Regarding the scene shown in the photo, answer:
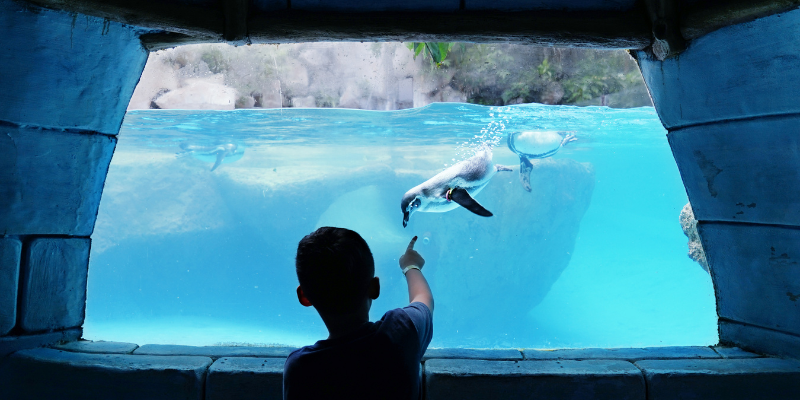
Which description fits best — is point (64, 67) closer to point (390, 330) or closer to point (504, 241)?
point (390, 330)

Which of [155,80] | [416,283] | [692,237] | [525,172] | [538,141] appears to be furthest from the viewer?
[538,141]

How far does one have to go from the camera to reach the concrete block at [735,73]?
2.17 metres

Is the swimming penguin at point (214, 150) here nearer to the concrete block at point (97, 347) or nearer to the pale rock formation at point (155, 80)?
the pale rock formation at point (155, 80)

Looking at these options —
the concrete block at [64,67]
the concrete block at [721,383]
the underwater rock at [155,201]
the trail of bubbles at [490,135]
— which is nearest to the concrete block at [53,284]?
the concrete block at [64,67]

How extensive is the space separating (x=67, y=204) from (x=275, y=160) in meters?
19.2

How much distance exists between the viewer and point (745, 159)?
2.46 metres

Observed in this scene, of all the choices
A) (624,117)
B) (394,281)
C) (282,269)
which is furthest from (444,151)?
(282,269)

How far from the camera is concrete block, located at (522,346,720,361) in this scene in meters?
2.47

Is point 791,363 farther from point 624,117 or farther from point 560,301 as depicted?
point 560,301

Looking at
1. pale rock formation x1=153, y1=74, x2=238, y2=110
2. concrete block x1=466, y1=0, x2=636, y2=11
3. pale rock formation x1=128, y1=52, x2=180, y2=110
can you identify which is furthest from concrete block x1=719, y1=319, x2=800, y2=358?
pale rock formation x1=128, y1=52, x2=180, y2=110

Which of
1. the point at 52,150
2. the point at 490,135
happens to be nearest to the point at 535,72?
the point at 490,135

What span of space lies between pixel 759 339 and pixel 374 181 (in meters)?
15.4

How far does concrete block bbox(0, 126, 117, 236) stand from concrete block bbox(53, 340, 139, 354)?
0.62m

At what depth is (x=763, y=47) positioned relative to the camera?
2225 millimetres
